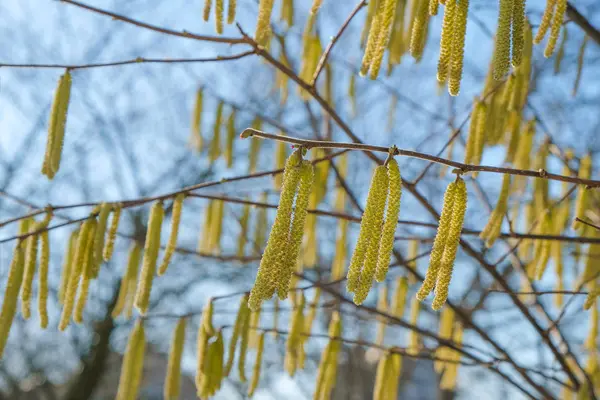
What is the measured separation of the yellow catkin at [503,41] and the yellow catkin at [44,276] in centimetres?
110

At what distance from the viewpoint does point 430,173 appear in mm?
3693

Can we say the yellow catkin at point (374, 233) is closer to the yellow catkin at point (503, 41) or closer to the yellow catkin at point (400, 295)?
the yellow catkin at point (503, 41)

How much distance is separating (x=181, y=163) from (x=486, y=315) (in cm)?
444

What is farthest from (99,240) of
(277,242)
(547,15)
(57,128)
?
(547,15)

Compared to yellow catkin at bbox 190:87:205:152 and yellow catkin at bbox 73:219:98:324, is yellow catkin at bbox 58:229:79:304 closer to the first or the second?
yellow catkin at bbox 73:219:98:324

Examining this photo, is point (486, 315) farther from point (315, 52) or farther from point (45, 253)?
point (45, 253)

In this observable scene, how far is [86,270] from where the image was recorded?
1487mm

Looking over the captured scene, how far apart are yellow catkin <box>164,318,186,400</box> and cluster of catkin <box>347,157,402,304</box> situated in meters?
1.02

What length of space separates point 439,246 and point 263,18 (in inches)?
29.3

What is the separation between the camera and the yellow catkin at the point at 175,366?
5.83 ft

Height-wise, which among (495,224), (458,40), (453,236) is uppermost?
(458,40)

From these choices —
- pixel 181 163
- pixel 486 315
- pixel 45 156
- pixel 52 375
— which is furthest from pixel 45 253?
pixel 52 375

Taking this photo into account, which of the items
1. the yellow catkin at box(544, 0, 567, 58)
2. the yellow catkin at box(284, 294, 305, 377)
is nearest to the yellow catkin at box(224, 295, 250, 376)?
the yellow catkin at box(284, 294, 305, 377)

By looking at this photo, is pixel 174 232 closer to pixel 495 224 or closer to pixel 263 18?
pixel 263 18
